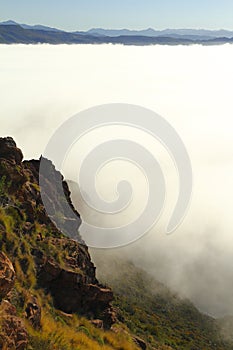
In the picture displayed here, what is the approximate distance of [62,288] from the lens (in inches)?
672

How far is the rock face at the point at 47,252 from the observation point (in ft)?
54.6

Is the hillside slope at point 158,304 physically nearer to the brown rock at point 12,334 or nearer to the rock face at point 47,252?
the rock face at point 47,252

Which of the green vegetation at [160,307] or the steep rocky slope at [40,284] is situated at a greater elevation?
the green vegetation at [160,307]

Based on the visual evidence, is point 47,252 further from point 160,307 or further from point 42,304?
point 160,307

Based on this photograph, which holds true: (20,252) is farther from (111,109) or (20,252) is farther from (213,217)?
(213,217)

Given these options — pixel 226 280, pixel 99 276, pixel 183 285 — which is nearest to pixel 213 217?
pixel 226 280

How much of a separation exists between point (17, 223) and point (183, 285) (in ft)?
196

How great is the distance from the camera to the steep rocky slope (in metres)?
10.8

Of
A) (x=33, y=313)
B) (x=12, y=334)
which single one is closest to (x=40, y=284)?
(x=33, y=313)

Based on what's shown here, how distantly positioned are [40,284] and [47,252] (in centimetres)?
238

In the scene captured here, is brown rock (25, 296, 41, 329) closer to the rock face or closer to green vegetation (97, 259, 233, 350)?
the rock face

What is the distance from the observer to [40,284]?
637 inches

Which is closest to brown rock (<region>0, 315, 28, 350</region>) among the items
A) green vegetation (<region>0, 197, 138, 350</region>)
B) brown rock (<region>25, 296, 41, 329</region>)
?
green vegetation (<region>0, 197, 138, 350</region>)

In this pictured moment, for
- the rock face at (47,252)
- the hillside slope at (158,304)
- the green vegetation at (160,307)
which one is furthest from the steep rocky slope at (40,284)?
the hillside slope at (158,304)
